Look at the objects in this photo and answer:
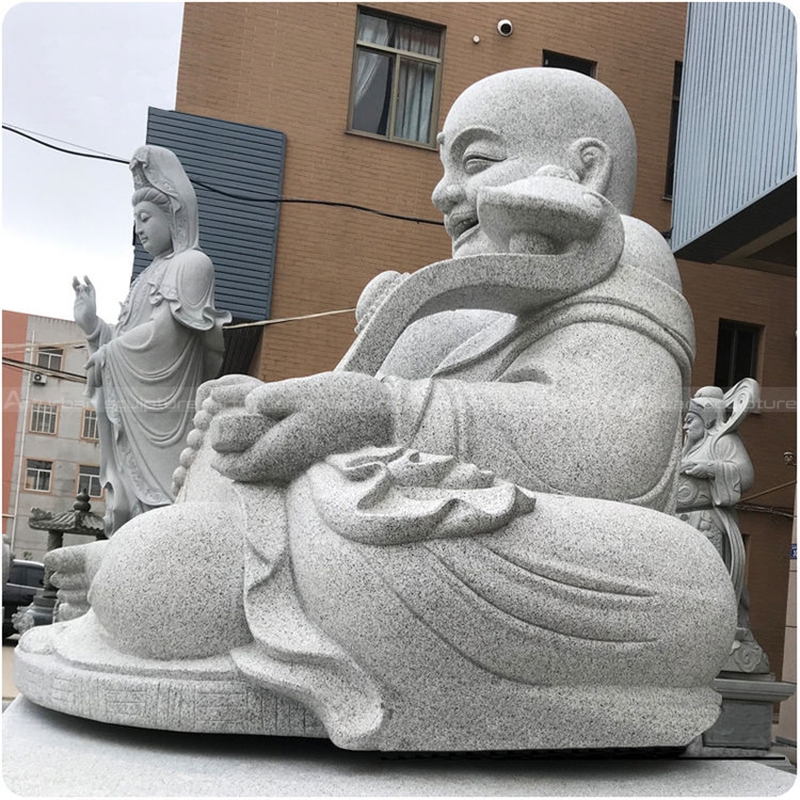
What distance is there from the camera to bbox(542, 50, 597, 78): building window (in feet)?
35.6

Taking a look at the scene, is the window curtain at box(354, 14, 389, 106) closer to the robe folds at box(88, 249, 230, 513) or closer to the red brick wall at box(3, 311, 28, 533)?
the red brick wall at box(3, 311, 28, 533)

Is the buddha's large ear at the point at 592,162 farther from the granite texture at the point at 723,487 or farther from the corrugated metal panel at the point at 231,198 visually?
the corrugated metal panel at the point at 231,198

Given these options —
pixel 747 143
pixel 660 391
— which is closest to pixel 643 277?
pixel 660 391

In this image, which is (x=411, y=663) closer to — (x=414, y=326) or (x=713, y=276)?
(x=414, y=326)

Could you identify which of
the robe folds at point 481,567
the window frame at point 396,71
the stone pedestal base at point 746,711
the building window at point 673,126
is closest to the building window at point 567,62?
the building window at point 673,126

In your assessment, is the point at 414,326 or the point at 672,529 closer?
the point at 672,529

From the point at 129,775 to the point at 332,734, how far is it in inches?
17.0

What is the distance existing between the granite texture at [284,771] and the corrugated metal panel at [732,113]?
515 centimetres

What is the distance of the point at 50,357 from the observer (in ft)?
35.2

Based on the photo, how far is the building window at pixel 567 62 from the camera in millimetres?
10836

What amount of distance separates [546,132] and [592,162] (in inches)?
6.7

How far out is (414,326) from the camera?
3076mm

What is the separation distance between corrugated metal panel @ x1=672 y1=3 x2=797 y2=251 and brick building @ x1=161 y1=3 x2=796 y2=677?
2.16m

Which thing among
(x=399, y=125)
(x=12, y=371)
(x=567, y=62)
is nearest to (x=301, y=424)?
(x=12, y=371)
